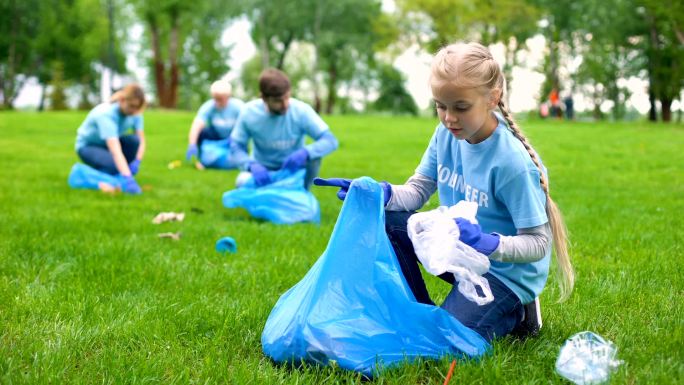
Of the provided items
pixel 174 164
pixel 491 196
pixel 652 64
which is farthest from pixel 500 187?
pixel 652 64

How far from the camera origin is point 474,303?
8.41 ft

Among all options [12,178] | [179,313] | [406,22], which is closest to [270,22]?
[406,22]

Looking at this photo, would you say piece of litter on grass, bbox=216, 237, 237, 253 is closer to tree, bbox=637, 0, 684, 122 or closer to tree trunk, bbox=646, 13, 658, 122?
tree, bbox=637, 0, 684, 122

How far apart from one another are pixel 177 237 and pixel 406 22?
35639 mm

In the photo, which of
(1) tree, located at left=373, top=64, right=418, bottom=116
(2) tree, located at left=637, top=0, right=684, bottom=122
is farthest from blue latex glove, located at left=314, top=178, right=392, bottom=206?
(1) tree, located at left=373, top=64, right=418, bottom=116

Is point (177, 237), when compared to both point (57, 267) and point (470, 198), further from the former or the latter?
point (470, 198)

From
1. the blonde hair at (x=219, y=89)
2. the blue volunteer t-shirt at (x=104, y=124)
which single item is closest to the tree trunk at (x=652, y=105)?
the blonde hair at (x=219, y=89)

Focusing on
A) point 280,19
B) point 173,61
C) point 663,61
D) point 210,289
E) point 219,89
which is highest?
point 280,19

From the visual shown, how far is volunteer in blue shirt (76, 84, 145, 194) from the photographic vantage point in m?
7.29

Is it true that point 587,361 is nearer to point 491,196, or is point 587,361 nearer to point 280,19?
point 491,196

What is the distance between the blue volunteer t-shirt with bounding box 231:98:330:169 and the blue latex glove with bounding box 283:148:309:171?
37 centimetres

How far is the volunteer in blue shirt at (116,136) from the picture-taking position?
7293mm

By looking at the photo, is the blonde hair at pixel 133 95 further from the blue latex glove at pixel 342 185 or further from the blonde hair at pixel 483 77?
the blonde hair at pixel 483 77

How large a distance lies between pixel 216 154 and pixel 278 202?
204 inches
